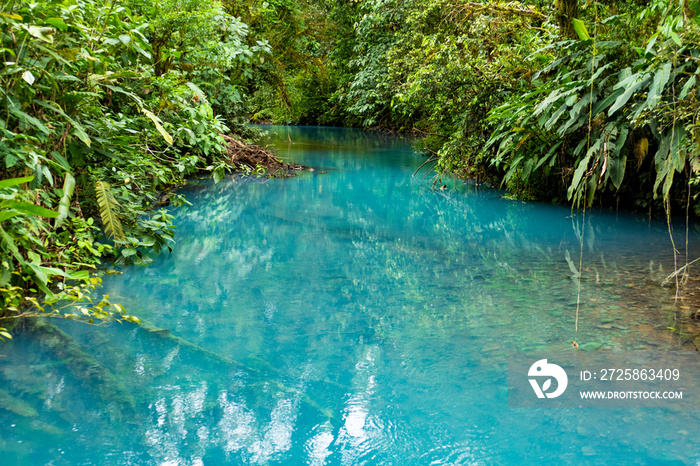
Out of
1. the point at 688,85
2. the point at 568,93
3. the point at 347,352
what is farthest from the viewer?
the point at 568,93

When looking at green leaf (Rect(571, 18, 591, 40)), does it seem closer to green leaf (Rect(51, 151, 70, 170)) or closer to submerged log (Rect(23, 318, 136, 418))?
green leaf (Rect(51, 151, 70, 170))

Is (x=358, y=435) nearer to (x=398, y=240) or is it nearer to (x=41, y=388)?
(x=41, y=388)

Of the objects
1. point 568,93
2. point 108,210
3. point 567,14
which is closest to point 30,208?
point 108,210

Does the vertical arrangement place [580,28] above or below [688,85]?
above

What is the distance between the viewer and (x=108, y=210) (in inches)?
173

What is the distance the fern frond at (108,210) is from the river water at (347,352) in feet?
1.13

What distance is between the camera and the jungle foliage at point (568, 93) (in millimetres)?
4723

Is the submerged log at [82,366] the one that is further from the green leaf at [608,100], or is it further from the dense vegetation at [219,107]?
the green leaf at [608,100]

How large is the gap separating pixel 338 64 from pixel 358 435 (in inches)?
707

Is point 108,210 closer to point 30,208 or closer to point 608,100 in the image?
point 30,208

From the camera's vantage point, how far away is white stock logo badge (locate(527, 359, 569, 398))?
9.00ft

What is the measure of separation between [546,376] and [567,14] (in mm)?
5502

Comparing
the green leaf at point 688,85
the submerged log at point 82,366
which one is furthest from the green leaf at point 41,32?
the green leaf at point 688,85

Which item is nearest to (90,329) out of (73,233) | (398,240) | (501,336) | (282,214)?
(73,233)
